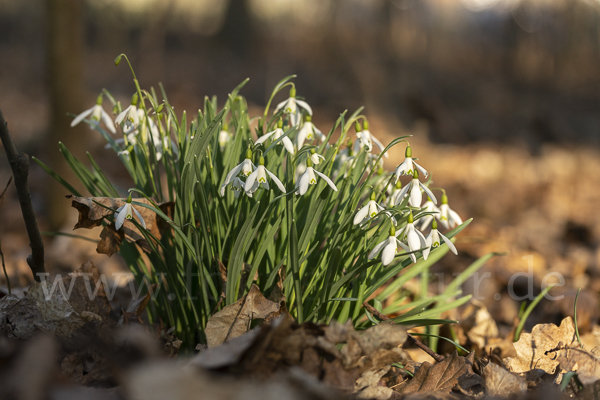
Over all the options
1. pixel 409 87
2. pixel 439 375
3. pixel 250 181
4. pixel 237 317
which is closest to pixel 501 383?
pixel 439 375

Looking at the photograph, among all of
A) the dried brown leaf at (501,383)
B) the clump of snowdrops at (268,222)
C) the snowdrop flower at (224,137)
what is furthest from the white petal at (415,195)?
the snowdrop flower at (224,137)

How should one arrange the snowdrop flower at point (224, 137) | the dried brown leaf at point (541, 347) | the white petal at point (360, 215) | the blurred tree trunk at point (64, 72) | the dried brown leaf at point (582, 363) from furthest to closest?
the blurred tree trunk at point (64, 72) → the snowdrop flower at point (224, 137) → the dried brown leaf at point (541, 347) → the white petal at point (360, 215) → the dried brown leaf at point (582, 363)

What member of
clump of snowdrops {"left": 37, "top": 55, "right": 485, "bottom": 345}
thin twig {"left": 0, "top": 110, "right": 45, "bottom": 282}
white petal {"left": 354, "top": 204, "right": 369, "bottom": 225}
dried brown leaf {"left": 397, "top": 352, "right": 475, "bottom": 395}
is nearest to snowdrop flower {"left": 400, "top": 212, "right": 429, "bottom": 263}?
clump of snowdrops {"left": 37, "top": 55, "right": 485, "bottom": 345}

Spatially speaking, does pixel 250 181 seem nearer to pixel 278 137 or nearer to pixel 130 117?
pixel 278 137

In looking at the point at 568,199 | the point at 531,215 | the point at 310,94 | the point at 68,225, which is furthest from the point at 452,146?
the point at 68,225

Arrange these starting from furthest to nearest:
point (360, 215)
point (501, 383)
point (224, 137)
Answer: point (224, 137), point (360, 215), point (501, 383)

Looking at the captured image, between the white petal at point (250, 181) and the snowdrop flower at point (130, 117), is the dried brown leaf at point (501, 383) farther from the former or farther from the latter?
the snowdrop flower at point (130, 117)
